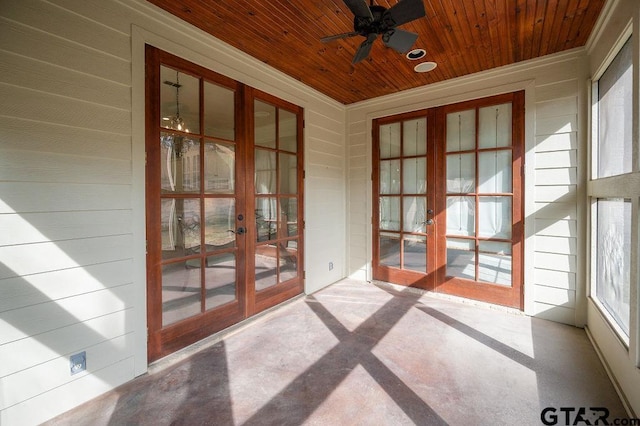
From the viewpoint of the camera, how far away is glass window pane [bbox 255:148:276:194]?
3.05 m

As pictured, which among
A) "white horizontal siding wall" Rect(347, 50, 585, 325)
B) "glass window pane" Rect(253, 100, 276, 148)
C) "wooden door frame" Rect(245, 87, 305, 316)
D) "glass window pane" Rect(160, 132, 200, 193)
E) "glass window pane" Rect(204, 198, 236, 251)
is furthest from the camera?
"glass window pane" Rect(253, 100, 276, 148)

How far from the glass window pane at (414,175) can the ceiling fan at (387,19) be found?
187 centimetres

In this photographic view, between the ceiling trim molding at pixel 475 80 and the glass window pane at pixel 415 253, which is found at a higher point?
the ceiling trim molding at pixel 475 80

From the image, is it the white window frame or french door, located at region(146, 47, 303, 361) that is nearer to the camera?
the white window frame

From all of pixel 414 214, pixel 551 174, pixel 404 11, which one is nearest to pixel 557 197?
pixel 551 174

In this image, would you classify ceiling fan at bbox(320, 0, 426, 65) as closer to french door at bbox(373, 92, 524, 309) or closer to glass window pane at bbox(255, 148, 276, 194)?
glass window pane at bbox(255, 148, 276, 194)

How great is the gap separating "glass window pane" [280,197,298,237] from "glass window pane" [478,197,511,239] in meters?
2.24

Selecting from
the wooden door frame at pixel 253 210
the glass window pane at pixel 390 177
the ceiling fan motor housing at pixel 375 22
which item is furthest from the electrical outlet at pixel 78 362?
the glass window pane at pixel 390 177

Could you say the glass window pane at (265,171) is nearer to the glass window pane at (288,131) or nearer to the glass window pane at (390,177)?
the glass window pane at (288,131)

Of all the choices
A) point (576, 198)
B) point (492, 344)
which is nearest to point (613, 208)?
point (576, 198)

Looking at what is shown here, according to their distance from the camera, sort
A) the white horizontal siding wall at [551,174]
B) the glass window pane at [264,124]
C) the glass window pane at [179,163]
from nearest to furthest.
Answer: the glass window pane at [179,163]
the white horizontal siding wall at [551,174]
the glass window pane at [264,124]

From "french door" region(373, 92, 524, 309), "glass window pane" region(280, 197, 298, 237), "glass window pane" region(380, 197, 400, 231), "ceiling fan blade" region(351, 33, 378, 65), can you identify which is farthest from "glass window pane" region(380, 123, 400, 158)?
"ceiling fan blade" region(351, 33, 378, 65)
